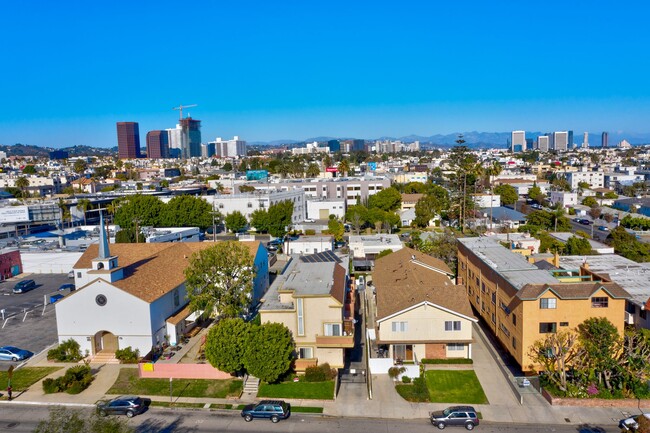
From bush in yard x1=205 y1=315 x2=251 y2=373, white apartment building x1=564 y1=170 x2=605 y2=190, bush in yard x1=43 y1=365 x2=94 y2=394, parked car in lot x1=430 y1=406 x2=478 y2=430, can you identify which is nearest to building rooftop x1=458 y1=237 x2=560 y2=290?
parked car in lot x1=430 y1=406 x2=478 y2=430

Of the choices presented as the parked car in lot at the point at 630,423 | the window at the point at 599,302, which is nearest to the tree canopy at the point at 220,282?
the window at the point at 599,302

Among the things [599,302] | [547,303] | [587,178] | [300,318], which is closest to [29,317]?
[300,318]

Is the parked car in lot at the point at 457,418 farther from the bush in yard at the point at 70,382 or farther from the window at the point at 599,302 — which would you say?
the bush in yard at the point at 70,382

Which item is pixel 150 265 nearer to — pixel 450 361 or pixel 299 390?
pixel 299 390

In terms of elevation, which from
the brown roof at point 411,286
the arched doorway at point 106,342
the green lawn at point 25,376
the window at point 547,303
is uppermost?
the window at point 547,303

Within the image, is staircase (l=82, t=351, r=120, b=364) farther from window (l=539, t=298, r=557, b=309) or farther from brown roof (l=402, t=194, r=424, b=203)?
brown roof (l=402, t=194, r=424, b=203)

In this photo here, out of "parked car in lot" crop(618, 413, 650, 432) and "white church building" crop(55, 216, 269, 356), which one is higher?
"white church building" crop(55, 216, 269, 356)

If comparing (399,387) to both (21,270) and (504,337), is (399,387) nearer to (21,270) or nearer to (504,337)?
(504,337)
